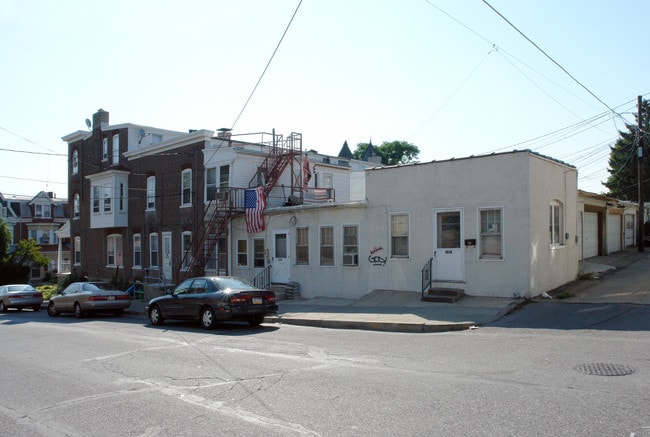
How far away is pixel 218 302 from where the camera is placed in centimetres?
1458

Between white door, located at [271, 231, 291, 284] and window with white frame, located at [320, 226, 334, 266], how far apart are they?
1.77m

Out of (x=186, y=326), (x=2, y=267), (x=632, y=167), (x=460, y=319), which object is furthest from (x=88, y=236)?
(x=632, y=167)

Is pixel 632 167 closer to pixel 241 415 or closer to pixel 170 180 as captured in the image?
pixel 170 180

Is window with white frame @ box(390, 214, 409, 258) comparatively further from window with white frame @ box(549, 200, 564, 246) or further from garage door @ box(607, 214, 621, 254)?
garage door @ box(607, 214, 621, 254)

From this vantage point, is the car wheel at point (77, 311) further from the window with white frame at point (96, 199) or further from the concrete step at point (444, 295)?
the window with white frame at point (96, 199)

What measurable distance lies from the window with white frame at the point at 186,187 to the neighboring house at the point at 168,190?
0.05 m

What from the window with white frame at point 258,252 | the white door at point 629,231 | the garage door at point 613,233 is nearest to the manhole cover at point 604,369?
the window with white frame at point 258,252

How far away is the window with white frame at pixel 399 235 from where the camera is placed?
17938 millimetres

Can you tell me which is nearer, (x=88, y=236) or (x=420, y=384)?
(x=420, y=384)

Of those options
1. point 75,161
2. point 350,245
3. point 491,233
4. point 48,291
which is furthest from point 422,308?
point 75,161

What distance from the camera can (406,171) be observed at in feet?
58.5

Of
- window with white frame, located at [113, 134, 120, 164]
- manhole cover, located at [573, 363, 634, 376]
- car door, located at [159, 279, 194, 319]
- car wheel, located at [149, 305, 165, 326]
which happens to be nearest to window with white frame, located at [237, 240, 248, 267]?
car wheel, located at [149, 305, 165, 326]

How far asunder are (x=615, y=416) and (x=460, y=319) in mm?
7595

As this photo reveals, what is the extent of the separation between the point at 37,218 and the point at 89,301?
48.3m
